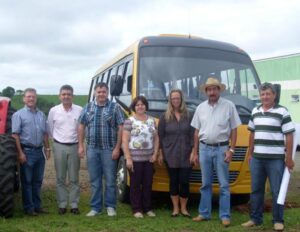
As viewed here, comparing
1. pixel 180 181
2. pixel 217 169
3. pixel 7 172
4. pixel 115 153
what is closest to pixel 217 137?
pixel 217 169

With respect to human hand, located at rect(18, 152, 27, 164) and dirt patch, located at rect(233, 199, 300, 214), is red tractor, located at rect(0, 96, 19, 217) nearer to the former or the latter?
human hand, located at rect(18, 152, 27, 164)

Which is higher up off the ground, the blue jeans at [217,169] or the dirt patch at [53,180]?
the blue jeans at [217,169]

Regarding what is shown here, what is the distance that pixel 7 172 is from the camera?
6250 millimetres

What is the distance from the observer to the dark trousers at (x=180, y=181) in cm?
697

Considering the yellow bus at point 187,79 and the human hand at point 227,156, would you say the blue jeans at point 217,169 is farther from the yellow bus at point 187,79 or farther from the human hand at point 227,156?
the yellow bus at point 187,79

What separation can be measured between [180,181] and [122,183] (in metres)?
1.20

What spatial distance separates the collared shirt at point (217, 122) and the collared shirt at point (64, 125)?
1.73 meters

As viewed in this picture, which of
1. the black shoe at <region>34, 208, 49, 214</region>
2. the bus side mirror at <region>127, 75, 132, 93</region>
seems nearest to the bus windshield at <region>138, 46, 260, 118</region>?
the bus side mirror at <region>127, 75, 132, 93</region>

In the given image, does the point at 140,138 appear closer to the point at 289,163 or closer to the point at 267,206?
the point at 289,163

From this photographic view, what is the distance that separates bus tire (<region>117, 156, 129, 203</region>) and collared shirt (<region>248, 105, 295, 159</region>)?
88.8 inches

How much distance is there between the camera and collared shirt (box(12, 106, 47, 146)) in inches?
265

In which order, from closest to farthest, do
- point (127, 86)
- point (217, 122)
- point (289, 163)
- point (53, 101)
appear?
point (289, 163) < point (217, 122) < point (127, 86) < point (53, 101)

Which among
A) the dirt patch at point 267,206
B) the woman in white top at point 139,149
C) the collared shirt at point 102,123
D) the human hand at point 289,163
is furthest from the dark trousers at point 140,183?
the human hand at point 289,163

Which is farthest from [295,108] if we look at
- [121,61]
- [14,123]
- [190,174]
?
[14,123]
